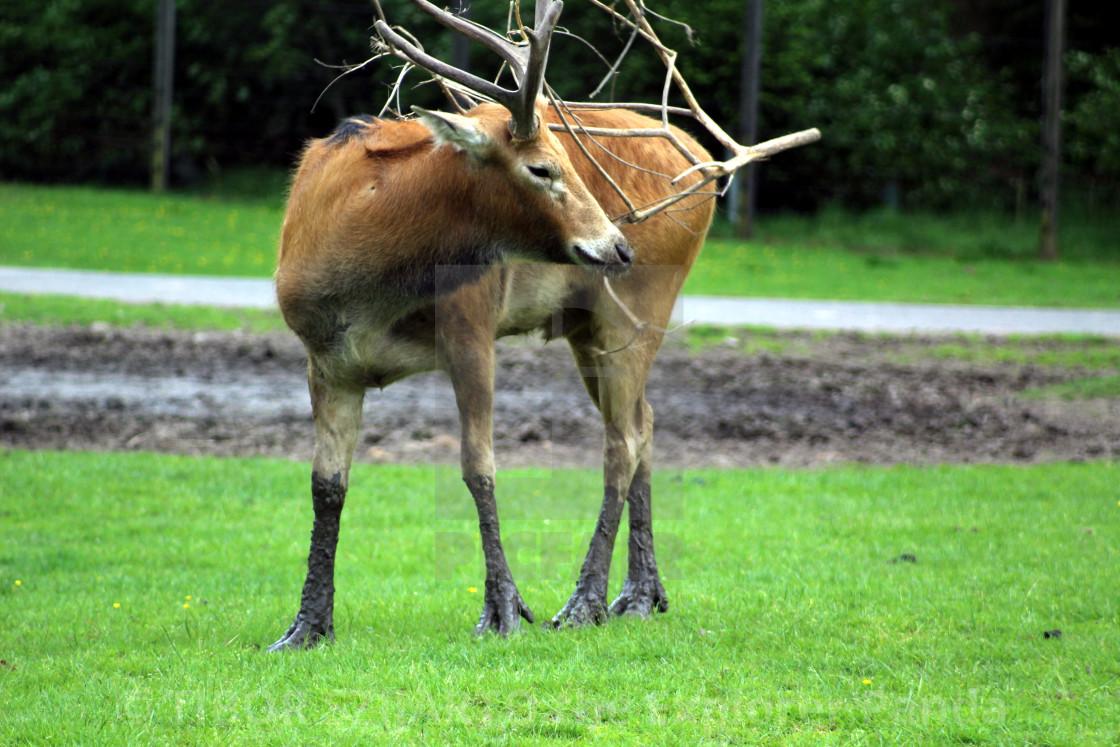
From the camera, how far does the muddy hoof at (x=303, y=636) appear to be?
4977 millimetres

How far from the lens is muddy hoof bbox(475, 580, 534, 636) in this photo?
5090 millimetres

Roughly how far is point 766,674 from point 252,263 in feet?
50.5

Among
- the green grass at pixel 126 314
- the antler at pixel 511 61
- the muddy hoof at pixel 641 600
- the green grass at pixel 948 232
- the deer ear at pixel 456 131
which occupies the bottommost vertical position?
the muddy hoof at pixel 641 600

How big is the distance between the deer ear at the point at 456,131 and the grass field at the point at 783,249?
12.3 m

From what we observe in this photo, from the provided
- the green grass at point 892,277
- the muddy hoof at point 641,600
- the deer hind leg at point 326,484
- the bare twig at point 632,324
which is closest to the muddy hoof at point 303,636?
the deer hind leg at point 326,484

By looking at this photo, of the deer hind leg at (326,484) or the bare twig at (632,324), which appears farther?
the bare twig at (632,324)

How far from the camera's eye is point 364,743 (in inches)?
155

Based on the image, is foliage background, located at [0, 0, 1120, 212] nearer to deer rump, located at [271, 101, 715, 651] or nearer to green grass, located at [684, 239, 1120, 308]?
green grass, located at [684, 239, 1120, 308]

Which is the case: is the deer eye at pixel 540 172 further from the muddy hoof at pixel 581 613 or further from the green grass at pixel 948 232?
the green grass at pixel 948 232

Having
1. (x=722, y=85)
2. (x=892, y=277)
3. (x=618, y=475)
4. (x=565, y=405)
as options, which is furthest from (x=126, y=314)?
(x=722, y=85)

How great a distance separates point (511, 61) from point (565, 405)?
5771mm

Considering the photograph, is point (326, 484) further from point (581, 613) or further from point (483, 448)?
point (581, 613)

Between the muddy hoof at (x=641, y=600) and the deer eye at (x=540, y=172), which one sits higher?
the deer eye at (x=540, y=172)

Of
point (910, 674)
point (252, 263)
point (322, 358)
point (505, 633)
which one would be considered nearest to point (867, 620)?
point (910, 674)
